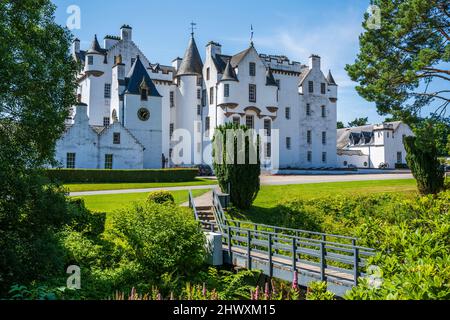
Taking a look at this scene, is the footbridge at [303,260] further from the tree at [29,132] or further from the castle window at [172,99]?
the castle window at [172,99]

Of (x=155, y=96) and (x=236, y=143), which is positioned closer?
(x=236, y=143)

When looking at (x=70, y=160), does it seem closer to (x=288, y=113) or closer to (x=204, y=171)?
(x=204, y=171)

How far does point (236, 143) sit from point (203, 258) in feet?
37.4

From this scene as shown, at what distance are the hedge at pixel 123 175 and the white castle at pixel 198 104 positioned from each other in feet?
19.3

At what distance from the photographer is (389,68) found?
2859cm

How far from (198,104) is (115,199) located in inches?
1172

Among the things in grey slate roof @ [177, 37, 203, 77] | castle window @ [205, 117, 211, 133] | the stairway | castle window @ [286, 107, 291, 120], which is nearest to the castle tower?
grey slate roof @ [177, 37, 203, 77]

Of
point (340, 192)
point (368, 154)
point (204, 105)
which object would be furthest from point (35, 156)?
point (368, 154)

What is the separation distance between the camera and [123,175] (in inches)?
1503

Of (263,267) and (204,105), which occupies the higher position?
(204,105)


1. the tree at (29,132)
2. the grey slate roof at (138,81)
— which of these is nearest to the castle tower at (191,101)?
the grey slate roof at (138,81)

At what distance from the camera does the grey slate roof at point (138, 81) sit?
158 ft
